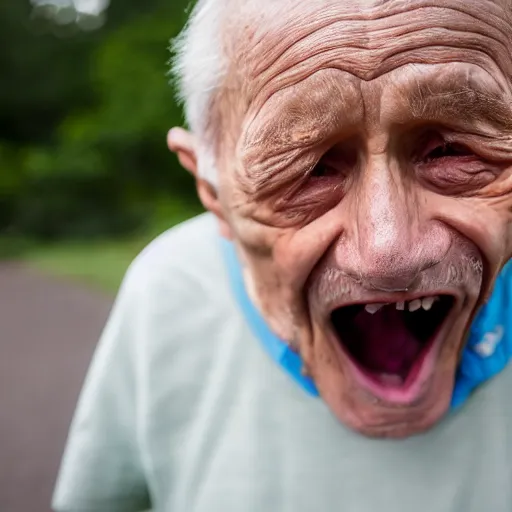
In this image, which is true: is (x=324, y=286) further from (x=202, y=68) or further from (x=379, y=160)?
(x=202, y=68)

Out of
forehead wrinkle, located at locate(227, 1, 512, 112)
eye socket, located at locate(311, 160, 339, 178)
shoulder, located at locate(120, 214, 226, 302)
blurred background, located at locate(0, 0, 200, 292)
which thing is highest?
forehead wrinkle, located at locate(227, 1, 512, 112)

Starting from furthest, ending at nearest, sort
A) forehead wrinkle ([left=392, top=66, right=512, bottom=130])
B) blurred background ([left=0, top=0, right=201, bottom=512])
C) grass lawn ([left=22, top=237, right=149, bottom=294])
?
grass lawn ([left=22, top=237, right=149, bottom=294]), blurred background ([left=0, top=0, right=201, bottom=512]), forehead wrinkle ([left=392, top=66, right=512, bottom=130])

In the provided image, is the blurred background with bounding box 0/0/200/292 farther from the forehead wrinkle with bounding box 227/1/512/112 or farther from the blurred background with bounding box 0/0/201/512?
the forehead wrinkle with bounding box 227/1/512/112

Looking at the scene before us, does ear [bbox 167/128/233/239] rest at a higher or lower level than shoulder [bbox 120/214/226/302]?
higher

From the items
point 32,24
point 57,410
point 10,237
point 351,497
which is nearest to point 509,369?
point 351,497

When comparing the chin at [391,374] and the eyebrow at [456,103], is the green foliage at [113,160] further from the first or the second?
the eyebrow at [456,103]

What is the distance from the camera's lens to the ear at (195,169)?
113 cm

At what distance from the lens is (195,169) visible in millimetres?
1189

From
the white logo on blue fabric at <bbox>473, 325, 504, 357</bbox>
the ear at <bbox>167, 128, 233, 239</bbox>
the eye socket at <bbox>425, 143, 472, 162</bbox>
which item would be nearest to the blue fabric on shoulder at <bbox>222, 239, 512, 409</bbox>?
the white logo on blue fabric at <bbox>473, 325, 504, 357</bbox>

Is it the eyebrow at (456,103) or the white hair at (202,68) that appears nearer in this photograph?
the eyebrow at (456,103)

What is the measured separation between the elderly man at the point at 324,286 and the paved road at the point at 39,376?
2636 mm

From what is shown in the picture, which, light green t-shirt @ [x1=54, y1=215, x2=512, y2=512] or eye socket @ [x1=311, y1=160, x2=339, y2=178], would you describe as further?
light green t-shirt @ [x1=54, y1=215, x2=512, y2=512]

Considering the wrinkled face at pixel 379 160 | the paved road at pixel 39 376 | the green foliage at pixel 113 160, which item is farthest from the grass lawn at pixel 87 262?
the wrinkled face at pixel 379 160

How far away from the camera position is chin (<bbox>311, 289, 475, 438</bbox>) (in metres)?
1.03
